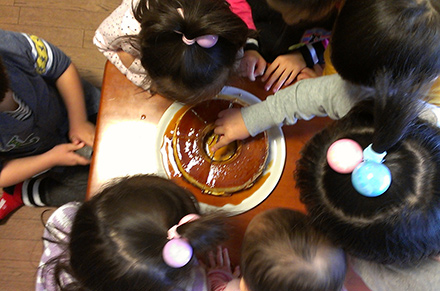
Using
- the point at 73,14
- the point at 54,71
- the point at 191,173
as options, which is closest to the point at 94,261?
the point at 191,173

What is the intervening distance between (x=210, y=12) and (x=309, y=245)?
1.33 ft

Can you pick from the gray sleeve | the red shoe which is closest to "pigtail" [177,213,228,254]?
the gray sleeve

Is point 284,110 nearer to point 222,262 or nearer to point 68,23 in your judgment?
point 222,262

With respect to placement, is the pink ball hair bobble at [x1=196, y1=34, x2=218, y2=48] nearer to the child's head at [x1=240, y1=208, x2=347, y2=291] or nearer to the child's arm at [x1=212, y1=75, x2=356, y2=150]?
the child's arm at [x1=212, y1=75, x2=356, y2=150]

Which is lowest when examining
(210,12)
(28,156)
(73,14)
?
Answer: (28,156)

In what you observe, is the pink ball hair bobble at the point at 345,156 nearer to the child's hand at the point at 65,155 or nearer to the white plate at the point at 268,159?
the white plate at the point at 268,159

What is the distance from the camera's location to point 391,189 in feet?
1.34

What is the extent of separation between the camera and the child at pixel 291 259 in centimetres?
50

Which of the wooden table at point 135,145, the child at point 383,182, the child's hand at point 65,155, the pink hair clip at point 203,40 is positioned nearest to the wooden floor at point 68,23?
the child's hand at point 65,155

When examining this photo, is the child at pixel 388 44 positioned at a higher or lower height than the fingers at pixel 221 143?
higher

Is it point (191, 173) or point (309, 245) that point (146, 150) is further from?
point (309, 245)

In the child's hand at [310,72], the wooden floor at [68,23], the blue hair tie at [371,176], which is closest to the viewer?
the blue hair tie at [371,176]

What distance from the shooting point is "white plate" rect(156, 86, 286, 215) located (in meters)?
0.65

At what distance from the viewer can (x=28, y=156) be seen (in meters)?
0.87
